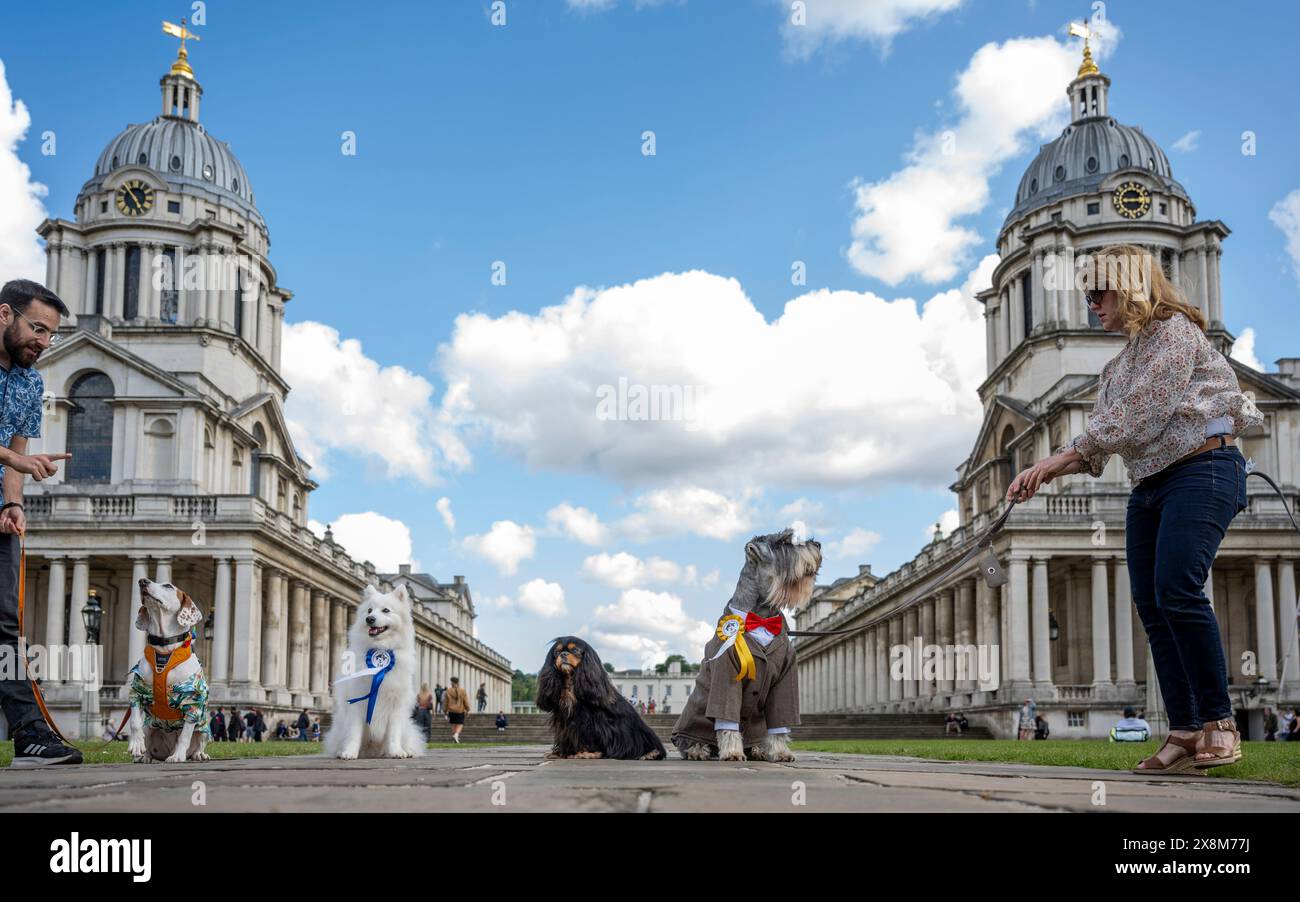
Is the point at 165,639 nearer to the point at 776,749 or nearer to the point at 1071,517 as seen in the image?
the point at 776,749

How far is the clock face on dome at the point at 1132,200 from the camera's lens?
58.9 meters

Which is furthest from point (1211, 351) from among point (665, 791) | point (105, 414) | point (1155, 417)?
point (105, 414)

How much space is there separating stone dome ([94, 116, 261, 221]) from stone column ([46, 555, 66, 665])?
24990 millimetres

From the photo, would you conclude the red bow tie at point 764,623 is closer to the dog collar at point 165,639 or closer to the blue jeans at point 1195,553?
the blue jeans at point 1195,553

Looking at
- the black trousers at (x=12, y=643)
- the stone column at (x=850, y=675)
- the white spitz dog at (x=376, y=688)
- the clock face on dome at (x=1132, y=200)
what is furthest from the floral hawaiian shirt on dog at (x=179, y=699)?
the stone column at (x=850, y=675)

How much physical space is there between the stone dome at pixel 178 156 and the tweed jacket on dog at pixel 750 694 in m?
59.9

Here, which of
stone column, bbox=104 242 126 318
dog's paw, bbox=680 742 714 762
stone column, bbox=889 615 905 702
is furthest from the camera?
stone column, bbox=889 615 905 702

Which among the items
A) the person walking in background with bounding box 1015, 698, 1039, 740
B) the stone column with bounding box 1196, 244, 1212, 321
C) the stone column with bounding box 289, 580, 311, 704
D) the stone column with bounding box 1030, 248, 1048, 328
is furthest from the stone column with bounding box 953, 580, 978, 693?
the stone column with bounding box 289, 580, 311, 704

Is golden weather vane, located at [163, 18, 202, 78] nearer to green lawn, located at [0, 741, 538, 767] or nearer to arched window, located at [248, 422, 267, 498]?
arched window, located at [248, 422, 267, 498]

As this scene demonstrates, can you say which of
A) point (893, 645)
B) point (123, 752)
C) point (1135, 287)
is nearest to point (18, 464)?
point (123, 752)

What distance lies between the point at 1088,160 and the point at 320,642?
46.0 meters

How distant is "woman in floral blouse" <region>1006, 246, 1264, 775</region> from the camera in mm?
6188

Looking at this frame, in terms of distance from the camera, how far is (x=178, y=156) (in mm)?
63125
